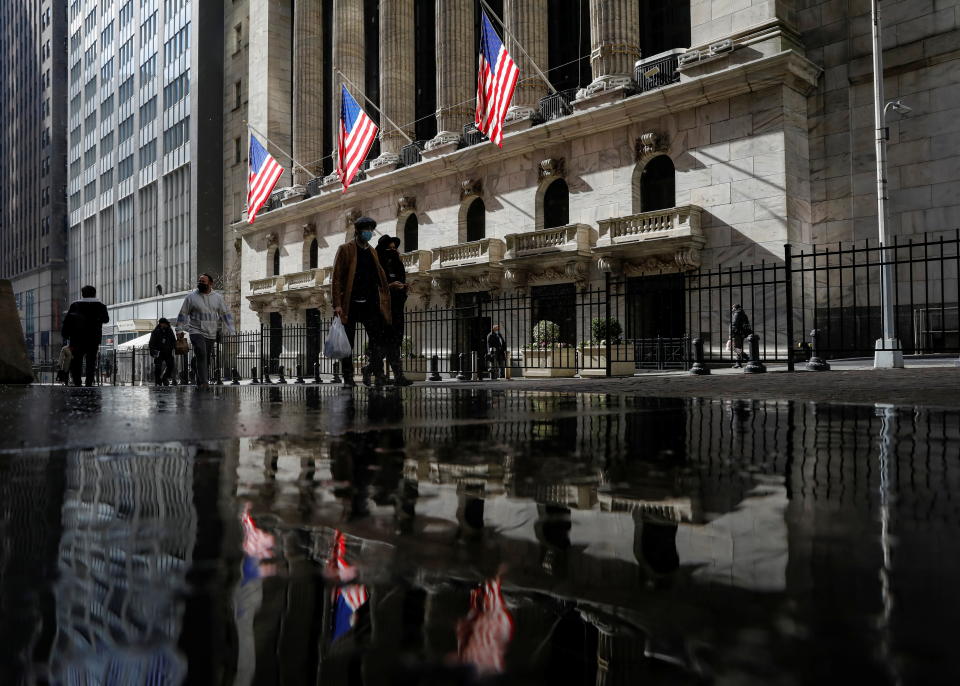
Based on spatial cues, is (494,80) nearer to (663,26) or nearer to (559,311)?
(559,311)

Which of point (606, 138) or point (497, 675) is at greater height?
point (606, 138)

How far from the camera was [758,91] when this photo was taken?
18766mm

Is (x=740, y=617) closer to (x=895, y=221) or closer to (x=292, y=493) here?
(x=292, y=493)

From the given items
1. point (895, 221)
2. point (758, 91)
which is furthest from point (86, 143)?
point (895, 221)

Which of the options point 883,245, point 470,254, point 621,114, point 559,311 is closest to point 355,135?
point 470,254

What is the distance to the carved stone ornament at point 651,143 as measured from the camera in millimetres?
20656

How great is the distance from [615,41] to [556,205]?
5.69 meters

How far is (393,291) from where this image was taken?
9156 millimetres

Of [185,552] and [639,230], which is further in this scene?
[639,230]

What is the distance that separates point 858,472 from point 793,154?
63.0ft

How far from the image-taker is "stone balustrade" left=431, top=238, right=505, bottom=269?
24.0 metres

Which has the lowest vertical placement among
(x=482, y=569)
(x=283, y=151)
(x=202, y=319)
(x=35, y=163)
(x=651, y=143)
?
(x=482, y=569)

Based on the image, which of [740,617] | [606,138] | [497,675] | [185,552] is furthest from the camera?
[606,138]

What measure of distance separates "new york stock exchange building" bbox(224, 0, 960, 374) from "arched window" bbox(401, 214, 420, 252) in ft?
0.29
